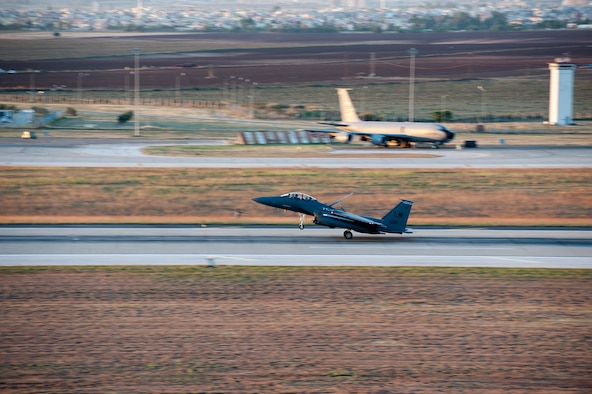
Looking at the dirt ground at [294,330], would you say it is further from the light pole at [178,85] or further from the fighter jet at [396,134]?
the light pole at [178,85]

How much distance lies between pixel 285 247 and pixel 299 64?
139 meters

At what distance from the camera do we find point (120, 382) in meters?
20.3

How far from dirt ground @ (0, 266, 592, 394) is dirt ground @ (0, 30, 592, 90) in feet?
379

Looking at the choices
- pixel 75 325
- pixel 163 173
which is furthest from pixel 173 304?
pixel 163 173

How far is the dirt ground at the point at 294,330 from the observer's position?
2072cm

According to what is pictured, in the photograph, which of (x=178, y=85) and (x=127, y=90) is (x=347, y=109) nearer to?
(x=127, y=90)

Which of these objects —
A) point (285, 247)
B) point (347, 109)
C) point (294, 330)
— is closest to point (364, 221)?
point (285, 247)

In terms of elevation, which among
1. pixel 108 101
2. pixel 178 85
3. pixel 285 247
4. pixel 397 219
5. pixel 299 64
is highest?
pixel 299 64

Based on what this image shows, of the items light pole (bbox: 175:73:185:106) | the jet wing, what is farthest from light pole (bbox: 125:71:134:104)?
the jet wing

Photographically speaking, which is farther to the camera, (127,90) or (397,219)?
(127,90)

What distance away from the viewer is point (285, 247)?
115 feet

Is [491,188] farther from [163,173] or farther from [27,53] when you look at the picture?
[27,53]

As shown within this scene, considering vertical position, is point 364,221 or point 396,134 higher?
point 396,134

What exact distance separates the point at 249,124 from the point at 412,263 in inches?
2458
